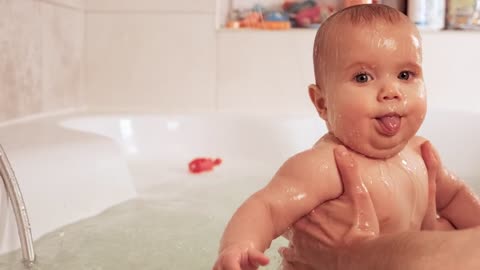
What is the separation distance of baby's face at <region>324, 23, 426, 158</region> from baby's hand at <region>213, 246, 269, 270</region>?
23 cm

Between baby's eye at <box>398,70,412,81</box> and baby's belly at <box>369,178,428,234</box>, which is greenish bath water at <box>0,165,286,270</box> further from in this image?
baby's eye at <box>398,70,412,81</box>

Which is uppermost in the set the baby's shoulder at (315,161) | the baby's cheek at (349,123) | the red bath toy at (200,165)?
the baby's cheek at (349,123)

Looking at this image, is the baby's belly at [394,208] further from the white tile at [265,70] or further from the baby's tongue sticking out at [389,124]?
the white tile at [265,70]

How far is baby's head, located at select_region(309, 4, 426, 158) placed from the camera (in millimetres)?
767

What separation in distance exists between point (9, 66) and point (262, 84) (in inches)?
31.7

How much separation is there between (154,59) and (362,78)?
4.40ft

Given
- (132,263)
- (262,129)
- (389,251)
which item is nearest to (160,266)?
(132,263)

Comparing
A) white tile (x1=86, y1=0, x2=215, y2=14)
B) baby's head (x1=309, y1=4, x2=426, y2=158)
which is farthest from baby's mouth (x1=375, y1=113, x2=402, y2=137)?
white tile (x1=86, y1=0, x2=215, y2=14)

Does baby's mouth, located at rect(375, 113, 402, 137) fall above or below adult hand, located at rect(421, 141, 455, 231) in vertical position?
above

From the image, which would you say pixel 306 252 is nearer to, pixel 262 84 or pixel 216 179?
pixel 216 179

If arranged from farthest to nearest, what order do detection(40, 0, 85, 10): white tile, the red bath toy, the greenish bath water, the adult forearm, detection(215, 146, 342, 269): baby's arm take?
detection(40, 0, 85, 10): white tile → the red bath toy → the greenish bath water → detection(215, 146, 342, 269): baby's arm → the adult forearm

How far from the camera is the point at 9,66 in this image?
1523mm

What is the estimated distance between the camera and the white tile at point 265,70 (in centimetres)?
200

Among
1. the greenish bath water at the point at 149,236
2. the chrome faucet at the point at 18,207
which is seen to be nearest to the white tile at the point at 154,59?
the greenish bath water at the point at 149,236
